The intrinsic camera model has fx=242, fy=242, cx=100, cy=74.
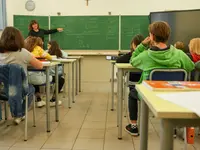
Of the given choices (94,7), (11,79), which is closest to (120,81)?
(11,79)

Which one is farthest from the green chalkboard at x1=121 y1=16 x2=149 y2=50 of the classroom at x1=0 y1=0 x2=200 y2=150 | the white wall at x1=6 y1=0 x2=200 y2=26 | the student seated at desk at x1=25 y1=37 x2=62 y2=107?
the student seated at desk at x1=25 y1=37 x2=62 y2=107

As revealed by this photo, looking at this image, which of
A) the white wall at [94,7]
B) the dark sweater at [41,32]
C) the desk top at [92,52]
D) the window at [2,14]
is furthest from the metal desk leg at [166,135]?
the window at [2,14]

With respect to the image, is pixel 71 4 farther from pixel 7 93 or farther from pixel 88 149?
pixel 88 149

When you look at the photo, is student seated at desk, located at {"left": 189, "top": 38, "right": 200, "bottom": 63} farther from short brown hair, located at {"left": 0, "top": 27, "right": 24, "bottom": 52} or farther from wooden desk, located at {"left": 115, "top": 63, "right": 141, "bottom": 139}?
short brown hair, located at {"left": 0, "top": 27, "right": 24, "bottom": 52}

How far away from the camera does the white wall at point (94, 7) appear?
18.7ft

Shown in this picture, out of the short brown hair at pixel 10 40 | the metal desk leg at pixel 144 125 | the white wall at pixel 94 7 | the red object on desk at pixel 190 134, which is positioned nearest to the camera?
the metal desk leg at pixel 144 125

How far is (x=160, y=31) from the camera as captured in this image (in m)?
2.10

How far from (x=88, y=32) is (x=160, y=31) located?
383cm

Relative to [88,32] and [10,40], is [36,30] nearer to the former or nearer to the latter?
[88,32]

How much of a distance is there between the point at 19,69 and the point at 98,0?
3.96 m

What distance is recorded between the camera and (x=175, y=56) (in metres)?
2.08

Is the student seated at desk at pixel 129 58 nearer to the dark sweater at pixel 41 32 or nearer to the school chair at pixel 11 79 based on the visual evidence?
the school chair at pixel 11 79

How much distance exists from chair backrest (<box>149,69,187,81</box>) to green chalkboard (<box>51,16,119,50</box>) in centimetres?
378

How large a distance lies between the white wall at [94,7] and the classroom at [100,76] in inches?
0.9
